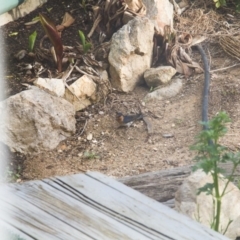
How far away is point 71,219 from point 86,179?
222mm

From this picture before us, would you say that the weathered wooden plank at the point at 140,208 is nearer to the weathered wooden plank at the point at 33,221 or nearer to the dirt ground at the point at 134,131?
the weathered wooden plank at the point at 33,221

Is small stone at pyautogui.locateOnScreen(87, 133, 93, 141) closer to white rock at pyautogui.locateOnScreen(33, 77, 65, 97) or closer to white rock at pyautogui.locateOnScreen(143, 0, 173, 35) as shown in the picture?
white rock at pyautogui.locateOnScreen(33, 77, 65, 97)

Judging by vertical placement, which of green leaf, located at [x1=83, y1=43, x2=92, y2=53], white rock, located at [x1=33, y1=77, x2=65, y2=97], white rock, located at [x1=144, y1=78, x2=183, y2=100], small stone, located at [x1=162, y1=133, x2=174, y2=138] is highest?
green leaf, located at [x1=83, y1=43, x2=92, y2=53]

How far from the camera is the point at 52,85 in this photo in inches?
194

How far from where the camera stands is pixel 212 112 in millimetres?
4906

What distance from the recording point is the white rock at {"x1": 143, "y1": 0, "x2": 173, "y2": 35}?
5660 millimetres

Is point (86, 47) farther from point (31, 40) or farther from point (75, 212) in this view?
point (75, 212)

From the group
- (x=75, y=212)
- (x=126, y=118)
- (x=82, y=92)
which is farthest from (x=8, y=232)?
(x=82, y=92)

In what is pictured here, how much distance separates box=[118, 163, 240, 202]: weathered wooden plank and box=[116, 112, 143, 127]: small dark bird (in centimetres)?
180

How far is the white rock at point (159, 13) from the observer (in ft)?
18.6

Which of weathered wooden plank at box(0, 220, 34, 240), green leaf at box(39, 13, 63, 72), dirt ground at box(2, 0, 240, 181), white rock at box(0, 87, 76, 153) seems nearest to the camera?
weathered wooden plank at box(0, 220, 34, 240)

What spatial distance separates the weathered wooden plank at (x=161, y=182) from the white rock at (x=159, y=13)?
2734 mm

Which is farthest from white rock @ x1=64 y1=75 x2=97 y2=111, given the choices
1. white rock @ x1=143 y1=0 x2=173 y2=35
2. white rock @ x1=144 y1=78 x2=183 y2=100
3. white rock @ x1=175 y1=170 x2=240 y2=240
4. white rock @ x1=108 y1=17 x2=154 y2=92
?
white rock @ x1=175 y1=170 x2=240 y2=240

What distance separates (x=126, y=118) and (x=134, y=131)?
136mm
